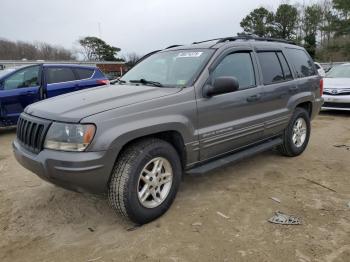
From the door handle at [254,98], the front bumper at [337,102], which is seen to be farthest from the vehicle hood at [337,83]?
the door handle at [254,98]

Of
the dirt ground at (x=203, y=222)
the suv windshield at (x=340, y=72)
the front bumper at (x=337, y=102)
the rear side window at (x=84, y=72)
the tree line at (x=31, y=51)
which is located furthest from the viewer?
the tree line at (x=31, y=51)

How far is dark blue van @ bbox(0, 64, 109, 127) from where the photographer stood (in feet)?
25.0

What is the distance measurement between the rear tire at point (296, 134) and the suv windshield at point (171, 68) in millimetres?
2071

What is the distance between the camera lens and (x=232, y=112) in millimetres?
4105

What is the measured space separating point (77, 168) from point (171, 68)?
6.06 feet

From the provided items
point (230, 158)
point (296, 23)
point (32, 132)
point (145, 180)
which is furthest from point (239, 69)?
point (296, 23)

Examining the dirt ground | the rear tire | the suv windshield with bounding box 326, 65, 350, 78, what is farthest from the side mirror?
the suv windshield with bounding box 326, 65, 350, 78

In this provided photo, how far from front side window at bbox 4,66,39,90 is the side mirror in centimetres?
559

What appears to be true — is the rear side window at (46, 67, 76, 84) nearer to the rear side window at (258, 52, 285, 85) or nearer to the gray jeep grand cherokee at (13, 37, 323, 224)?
the gray jeep grand cherokee at (13, 37, 323, 224)

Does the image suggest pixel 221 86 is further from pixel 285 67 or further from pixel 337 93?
pixel 337 93

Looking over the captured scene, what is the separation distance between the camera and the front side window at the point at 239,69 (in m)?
4.12

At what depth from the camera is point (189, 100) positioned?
3654mm

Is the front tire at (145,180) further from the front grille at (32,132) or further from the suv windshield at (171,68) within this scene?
the suv windshield at (171,68)

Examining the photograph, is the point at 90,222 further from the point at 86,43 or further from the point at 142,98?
the point at 86,43
